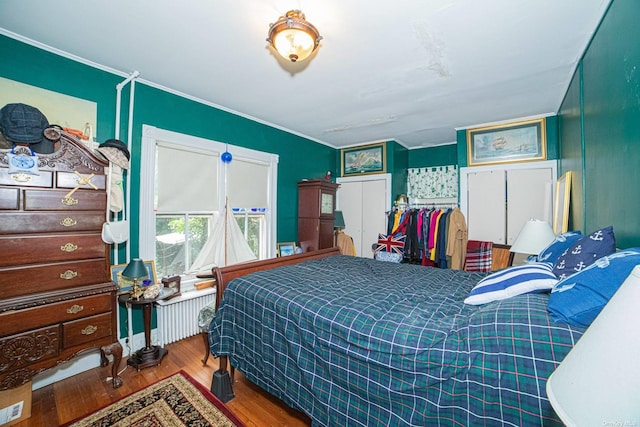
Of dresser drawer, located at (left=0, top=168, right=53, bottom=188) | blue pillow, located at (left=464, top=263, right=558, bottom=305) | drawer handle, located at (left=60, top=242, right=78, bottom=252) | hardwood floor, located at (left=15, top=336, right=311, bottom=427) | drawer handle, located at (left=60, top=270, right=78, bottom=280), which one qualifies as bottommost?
hardwood floor, located at (left=15, top=336, right=311, bottom=427)

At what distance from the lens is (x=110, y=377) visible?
2107 mm

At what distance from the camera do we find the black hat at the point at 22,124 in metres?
1.57

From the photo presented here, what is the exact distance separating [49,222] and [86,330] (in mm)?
781

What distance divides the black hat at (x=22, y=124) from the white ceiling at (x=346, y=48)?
697 mm

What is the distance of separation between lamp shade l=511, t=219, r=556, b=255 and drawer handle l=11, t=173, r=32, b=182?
3.61 m

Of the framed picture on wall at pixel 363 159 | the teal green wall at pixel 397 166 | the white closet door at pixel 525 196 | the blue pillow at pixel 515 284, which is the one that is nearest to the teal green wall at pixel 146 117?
the framed picture on wall at pixel 363 159

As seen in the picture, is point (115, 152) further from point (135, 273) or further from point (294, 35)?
point (294, 35)

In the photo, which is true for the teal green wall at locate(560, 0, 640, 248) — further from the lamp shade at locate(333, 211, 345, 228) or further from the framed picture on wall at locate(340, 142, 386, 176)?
the lamp shade at locate(333, 211, 345, 228)

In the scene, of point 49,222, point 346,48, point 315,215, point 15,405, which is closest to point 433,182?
point 315,215

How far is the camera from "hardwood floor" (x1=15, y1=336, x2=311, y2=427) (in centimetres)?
170

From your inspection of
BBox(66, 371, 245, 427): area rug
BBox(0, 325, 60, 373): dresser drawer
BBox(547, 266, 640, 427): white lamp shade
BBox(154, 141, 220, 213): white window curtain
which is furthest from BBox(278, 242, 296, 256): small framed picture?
BBox(547, 266, 640, 427): white lamp shade

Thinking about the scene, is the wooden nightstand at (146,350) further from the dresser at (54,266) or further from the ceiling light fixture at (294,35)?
the ceiling light fixture at (294,35)

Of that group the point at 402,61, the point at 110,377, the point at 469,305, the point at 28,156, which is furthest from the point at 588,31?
the point at 110,377

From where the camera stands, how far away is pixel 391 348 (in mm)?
1159
